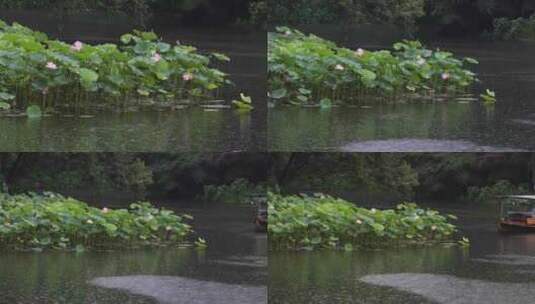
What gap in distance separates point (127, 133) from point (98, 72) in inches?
24.8

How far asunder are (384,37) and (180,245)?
2108 millimetres

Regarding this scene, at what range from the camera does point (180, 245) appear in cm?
683

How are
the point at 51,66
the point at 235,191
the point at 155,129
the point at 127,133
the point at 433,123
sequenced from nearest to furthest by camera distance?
the point at 127,133, the point at 155,129, the point at 51,66, the point at 433,123, the point at 235,191

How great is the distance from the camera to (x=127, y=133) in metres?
6.03

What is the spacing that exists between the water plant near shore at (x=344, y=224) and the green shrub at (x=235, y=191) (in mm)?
154

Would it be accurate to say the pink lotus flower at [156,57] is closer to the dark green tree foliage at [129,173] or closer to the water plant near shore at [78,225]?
the dark green tree foliage at [129,173]

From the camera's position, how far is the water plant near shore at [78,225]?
6.60 m

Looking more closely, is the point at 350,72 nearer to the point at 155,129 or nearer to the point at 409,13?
the point at 409,13

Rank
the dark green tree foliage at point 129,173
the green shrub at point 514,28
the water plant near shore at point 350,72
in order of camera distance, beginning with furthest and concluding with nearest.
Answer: the green shrub at point 514,28 < the water plant near shore at point 350,72 < the dark green tree foliage at point 129,173

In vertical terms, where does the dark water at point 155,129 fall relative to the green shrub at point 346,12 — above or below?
below

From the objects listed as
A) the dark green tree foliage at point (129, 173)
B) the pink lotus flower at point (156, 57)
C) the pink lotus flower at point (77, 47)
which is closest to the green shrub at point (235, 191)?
the dark green tree foliage at point (129, 173)

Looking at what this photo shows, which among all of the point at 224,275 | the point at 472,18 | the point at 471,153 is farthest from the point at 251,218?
the point at 472,18

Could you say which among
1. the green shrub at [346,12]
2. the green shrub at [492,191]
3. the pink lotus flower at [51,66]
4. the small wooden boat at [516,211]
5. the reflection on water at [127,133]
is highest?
the green shrub at [346,12]

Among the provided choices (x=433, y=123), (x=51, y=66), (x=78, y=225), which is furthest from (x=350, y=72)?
(x=78, y=225)
